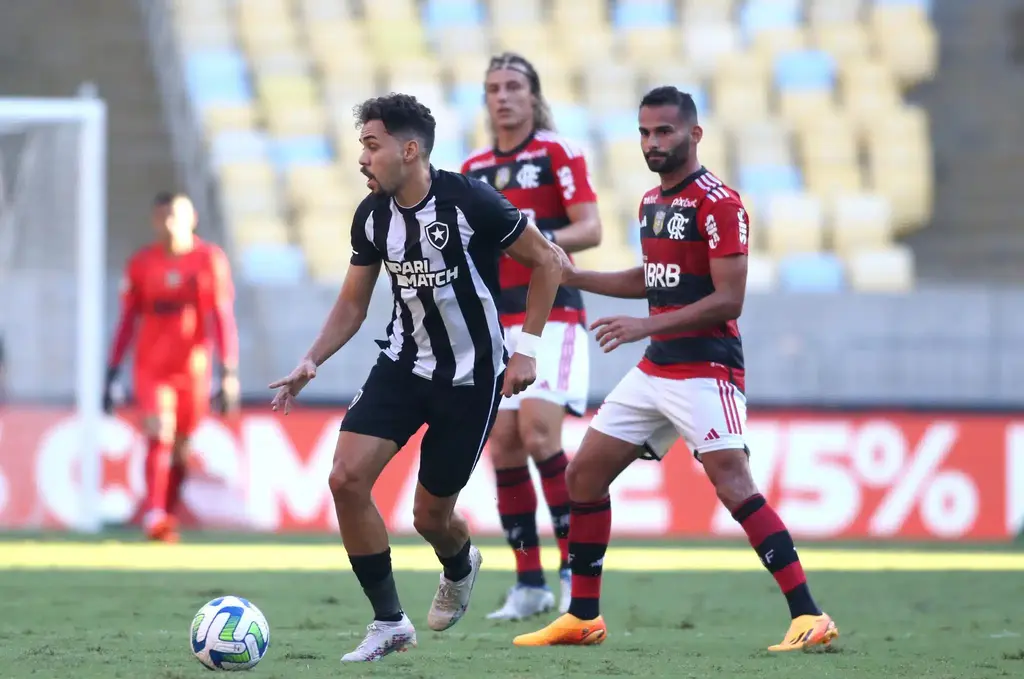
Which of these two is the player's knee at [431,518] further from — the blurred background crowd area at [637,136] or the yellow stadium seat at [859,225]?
the yellow stadium seat at [859,225]

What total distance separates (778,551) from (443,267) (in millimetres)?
1579

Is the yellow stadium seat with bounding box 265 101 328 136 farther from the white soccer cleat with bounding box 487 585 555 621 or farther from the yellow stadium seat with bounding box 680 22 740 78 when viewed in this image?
the white soccer cleat with bounding box 487 585 555 621

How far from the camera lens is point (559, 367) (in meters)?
6.97

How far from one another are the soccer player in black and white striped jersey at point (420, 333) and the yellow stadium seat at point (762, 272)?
28.9 feet

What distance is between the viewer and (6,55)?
17.1 m

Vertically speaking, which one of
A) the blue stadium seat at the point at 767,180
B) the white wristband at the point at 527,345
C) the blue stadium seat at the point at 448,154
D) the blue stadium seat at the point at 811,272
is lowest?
the white wristband at the point at 527,345

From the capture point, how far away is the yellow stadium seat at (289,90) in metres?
16.5

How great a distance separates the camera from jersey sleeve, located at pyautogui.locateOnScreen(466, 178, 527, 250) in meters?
5.42

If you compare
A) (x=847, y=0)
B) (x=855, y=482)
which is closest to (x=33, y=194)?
(x=855, y=482)

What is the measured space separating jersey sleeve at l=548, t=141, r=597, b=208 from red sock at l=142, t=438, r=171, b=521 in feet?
15.7

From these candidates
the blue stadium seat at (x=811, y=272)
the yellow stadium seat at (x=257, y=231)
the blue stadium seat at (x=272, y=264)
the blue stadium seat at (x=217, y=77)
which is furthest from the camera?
the blue stadium seat at (x=217, y=77)

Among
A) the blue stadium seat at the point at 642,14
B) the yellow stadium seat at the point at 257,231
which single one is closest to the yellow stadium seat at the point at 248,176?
the yellow stadium seat at the point at 257,231

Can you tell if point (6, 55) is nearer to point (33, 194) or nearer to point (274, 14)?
point (274, 14)

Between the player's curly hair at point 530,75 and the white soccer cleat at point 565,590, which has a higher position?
the player's curly hair at point 530,75
